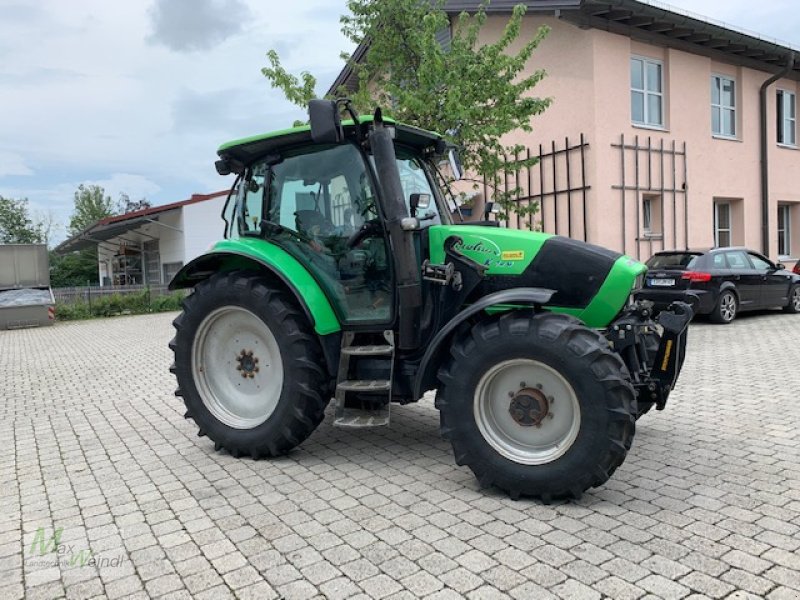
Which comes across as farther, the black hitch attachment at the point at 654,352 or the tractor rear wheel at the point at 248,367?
the tractor rear wheel at the point at 248,367

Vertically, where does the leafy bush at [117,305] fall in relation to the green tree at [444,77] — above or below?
below

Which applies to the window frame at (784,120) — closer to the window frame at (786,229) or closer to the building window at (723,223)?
the window frame at (786,229)

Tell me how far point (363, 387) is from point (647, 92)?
1308 centimetres

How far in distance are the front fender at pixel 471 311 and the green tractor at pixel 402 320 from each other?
0.04ft

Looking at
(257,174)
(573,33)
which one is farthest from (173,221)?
(257,174)

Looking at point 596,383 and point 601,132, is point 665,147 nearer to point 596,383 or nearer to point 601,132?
point 601,132

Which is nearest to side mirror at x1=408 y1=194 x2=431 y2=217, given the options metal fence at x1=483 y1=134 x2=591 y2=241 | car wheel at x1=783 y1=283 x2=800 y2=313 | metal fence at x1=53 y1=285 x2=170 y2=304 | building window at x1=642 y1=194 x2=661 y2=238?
metal fence at x1=483 y1=134 x2=591 y2=241

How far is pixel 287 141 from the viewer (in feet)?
15.2

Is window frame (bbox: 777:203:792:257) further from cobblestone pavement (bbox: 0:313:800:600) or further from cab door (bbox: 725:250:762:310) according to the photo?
cobblestone pavement (bbox: 0:313:800:600)

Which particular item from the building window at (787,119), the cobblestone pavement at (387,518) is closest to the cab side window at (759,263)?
the building window at (787,119)

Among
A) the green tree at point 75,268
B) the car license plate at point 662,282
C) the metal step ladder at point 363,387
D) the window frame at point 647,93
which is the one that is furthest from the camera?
the green tree at point 75,268

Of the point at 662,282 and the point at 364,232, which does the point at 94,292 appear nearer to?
the point at 662,282

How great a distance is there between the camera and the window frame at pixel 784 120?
17.6 meters

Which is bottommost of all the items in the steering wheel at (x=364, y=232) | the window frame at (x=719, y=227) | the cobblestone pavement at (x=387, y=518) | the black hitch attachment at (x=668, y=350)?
the cobblestone pavement at (x=387, y=518)
